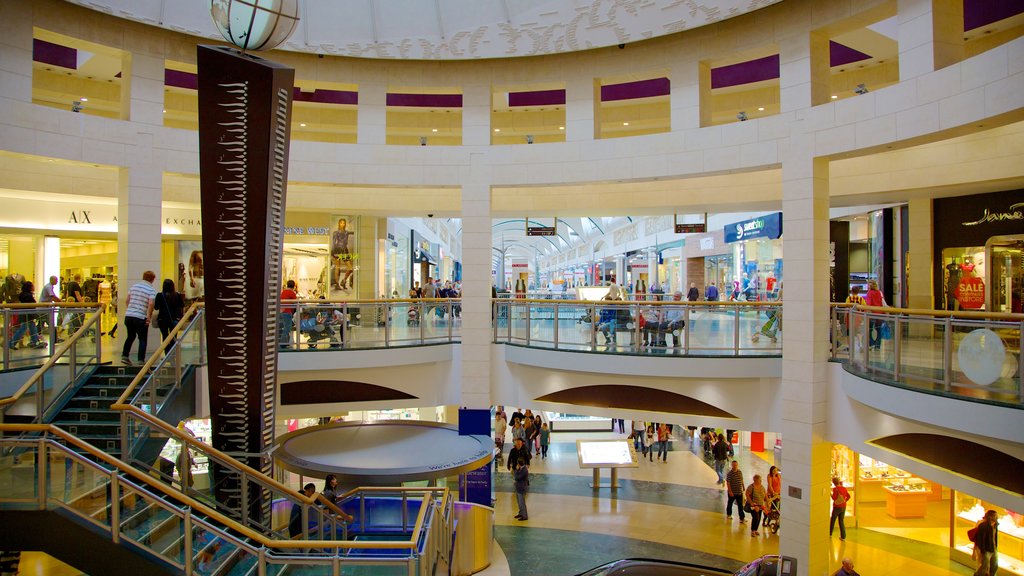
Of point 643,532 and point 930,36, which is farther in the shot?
point 643,532

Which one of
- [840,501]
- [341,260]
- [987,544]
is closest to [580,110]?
[341,260]

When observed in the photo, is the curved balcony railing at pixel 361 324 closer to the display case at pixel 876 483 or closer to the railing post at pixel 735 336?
the railing post at pixel 735 336

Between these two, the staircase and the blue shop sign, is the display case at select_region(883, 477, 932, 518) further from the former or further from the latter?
the staircase

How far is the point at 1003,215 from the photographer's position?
14.5 metres

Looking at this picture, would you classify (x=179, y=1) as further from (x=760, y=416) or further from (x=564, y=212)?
(x=760, y=416)

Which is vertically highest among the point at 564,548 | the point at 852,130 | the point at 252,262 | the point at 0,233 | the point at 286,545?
the point at 852,130

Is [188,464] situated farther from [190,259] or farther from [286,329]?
[190,259]

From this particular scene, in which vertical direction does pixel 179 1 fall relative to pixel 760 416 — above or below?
above

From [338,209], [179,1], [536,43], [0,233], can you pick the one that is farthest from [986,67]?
[0,233]

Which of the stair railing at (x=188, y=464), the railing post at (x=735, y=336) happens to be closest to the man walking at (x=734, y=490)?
the railing post at (x=735, y=336)

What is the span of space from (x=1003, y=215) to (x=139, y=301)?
1789 cm

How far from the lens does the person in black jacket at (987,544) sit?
36.5ft

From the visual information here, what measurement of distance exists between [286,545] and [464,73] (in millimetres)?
12134

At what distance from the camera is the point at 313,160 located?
15.2 meters
